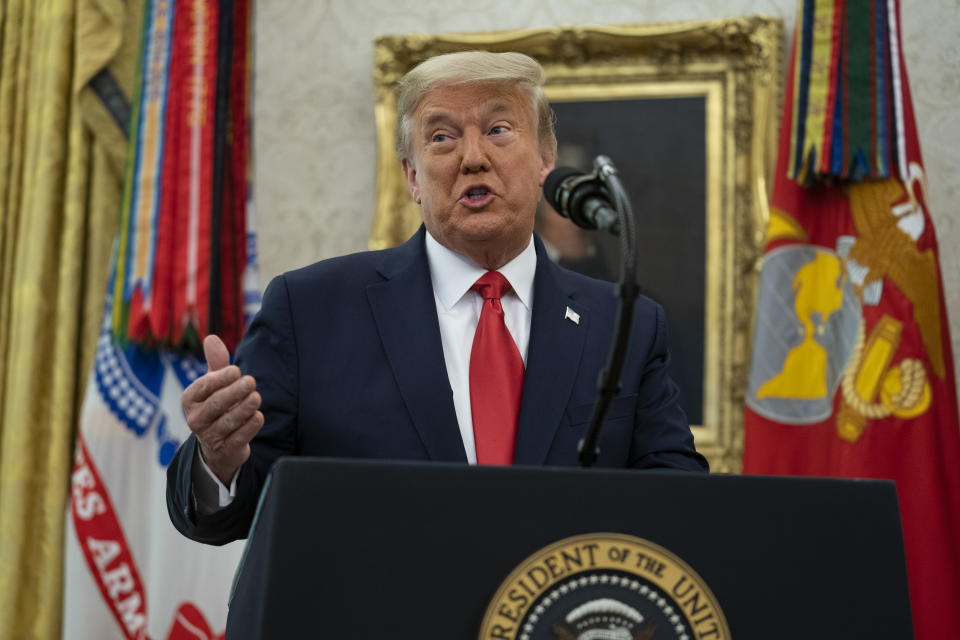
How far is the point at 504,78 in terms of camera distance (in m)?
1.97

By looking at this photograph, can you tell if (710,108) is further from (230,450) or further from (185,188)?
(230,450)

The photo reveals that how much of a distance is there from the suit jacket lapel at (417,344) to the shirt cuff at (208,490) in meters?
0.32

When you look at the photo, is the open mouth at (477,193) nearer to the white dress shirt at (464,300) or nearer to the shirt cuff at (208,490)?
the white dress shirt at (464,300)

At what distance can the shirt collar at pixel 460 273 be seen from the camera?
1.95 m

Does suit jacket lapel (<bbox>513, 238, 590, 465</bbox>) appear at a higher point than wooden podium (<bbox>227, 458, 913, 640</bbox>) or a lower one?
higher

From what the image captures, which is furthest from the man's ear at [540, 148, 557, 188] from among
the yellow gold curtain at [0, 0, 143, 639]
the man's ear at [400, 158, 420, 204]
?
the yellow gold curtain at [0, 0, 143, 639]

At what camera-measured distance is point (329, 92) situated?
3902mm

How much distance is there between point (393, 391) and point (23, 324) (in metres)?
2.30

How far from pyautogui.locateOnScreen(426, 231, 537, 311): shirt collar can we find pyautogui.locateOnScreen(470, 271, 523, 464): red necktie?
6 cm

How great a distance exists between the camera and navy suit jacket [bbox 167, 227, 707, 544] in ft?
5.57

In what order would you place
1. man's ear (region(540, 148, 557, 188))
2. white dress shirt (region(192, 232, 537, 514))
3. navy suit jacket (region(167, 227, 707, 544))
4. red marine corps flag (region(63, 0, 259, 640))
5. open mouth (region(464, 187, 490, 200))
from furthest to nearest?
red marine corps flag (region(63, 0, 259, 640)) → man's ear (region(540, 148, 557, 188)) → open mouth (region(464, 187, 490, 200)) → white dress shirt (region(192, 232, 537, 514)) → navy suit jacket (region(167, 227, 707, 544))

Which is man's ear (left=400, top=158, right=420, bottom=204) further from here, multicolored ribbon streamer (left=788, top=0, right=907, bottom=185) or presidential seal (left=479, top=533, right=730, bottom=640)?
multicolored ribbon streamer (left=788, top=0, right=907, bottom=185)

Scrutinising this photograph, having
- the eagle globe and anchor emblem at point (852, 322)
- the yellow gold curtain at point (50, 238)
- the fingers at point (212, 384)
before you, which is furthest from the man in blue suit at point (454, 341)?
the yellow gold curtain at point (50, 238)

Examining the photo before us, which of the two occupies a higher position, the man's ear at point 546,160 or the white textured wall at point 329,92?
the white textured wall at point 329,92
